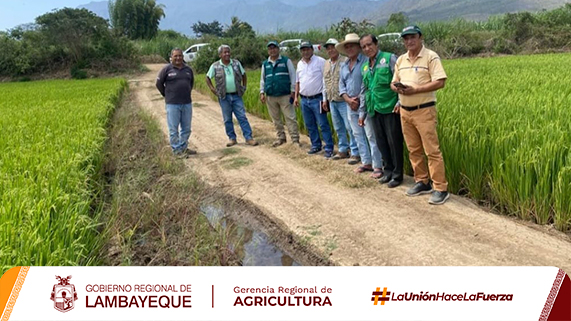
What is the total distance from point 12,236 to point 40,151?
257 cm

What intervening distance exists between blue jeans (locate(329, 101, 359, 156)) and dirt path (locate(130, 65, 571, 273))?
287 millimetres

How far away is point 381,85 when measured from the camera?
4.70m

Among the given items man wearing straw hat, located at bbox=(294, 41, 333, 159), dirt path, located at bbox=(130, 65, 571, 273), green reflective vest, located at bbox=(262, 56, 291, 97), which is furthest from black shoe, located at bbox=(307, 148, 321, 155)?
green reflective vest, located at bbox=(262, 56, 291, 97)

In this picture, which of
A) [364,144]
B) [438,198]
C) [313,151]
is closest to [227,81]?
[313,151]

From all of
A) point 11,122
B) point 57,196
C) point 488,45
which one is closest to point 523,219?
point 57,196

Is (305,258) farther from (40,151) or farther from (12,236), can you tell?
(40,151)

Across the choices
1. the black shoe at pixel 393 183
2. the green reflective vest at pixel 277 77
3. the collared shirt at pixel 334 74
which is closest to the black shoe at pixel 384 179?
the black shoe at pixel 393 183

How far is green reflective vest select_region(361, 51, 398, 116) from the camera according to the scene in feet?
15.1

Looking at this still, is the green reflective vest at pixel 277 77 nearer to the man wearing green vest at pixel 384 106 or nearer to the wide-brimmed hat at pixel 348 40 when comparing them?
the wide-brimmed hat at pixel 348 40

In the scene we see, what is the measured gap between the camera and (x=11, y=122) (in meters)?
6.98

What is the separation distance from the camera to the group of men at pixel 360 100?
420cm

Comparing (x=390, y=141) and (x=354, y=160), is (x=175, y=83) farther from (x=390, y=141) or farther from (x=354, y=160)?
(x=390, y=141)

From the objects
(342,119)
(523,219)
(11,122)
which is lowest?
(523,219)

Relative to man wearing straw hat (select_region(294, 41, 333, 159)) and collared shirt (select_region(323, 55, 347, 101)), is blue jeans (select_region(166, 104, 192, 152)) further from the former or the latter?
collared shirt (select_region(323, 55, 347, 101))
